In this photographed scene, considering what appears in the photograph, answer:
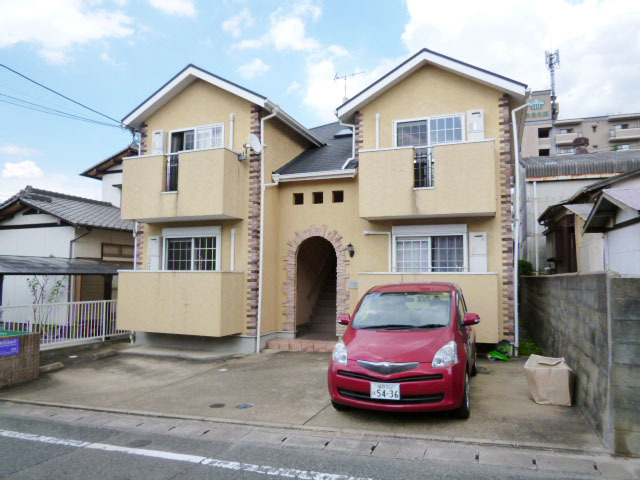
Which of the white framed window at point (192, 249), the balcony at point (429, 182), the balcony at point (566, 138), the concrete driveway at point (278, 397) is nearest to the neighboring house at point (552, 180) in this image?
the balcony at point (429, 182)

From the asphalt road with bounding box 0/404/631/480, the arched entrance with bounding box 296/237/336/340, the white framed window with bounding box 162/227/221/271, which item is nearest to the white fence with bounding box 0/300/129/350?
the white framed window with bounding box 162/227/221/271

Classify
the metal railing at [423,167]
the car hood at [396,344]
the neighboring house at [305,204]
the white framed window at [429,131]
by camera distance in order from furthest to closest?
1. the white framed window at [429,131]
2. the metal railing at [423,167]
3. the neighboring house at [305,204]
4. the car hood at [396,344]

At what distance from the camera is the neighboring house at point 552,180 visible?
1723 cm

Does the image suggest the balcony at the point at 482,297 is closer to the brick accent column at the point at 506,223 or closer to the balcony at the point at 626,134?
the brick accent column at the point at 506,223

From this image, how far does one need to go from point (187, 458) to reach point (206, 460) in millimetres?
227

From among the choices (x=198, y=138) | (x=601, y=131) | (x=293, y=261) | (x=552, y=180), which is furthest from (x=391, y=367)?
(x=601, y=131)

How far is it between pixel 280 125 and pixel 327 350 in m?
6.48

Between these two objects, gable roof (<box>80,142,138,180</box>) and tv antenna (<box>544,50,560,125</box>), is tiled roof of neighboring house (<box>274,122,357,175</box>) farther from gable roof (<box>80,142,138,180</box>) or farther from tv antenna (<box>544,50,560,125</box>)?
tv antenna (<box>544,50,560,125</box>)

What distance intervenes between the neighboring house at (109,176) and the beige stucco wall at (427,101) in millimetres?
13217

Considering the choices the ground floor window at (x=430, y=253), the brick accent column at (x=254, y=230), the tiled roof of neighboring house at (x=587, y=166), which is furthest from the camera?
the tiled roof of neighboring house at (x=587, y=166)

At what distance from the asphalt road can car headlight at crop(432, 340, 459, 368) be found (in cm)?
90

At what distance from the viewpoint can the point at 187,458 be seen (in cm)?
458

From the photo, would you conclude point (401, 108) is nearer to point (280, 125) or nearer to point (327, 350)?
point (280, 125)

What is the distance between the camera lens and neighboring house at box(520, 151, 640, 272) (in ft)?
56.5
